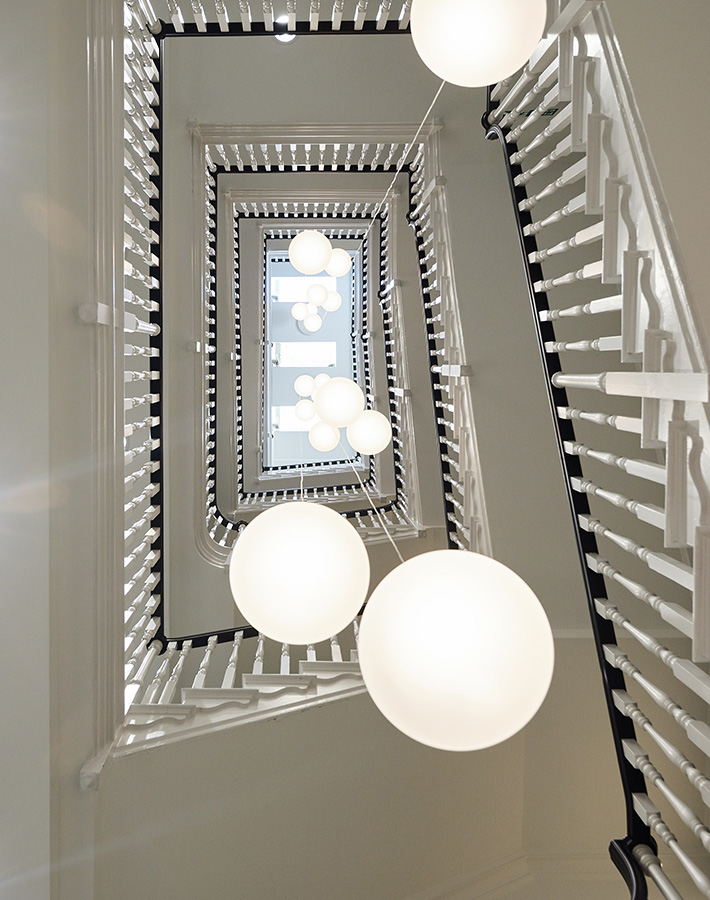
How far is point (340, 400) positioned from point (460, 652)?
2.04 m

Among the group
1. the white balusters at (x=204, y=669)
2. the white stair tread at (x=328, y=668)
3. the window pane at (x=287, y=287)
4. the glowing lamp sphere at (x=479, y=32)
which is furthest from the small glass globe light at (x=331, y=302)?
the window pane at (x=287, y=287)

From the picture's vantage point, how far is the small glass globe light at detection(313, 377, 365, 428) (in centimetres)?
297

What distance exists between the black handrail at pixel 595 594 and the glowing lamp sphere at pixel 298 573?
1.23 meters

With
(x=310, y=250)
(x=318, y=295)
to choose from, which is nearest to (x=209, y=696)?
(x=310, y=250)

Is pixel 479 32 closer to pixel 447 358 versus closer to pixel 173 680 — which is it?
pixel 447 358

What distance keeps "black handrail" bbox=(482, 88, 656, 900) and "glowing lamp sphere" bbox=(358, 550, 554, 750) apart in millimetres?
1188

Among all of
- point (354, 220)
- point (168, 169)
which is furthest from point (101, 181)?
point (354, 220)

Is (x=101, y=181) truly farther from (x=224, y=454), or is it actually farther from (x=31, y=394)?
(x=224, y=454)

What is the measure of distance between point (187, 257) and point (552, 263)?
235 centimetres

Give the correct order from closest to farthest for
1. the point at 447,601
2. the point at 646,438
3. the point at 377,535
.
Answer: the point at 447,601 < the point at 646,438 < the point at 377,535

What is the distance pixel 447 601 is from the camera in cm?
106

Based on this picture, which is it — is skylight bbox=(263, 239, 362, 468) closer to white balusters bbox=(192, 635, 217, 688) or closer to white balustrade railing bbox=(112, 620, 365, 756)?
white balusters bbox=(192, 635, 217, 688)

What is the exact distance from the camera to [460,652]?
1027mm

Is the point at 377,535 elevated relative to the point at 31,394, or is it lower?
lower
